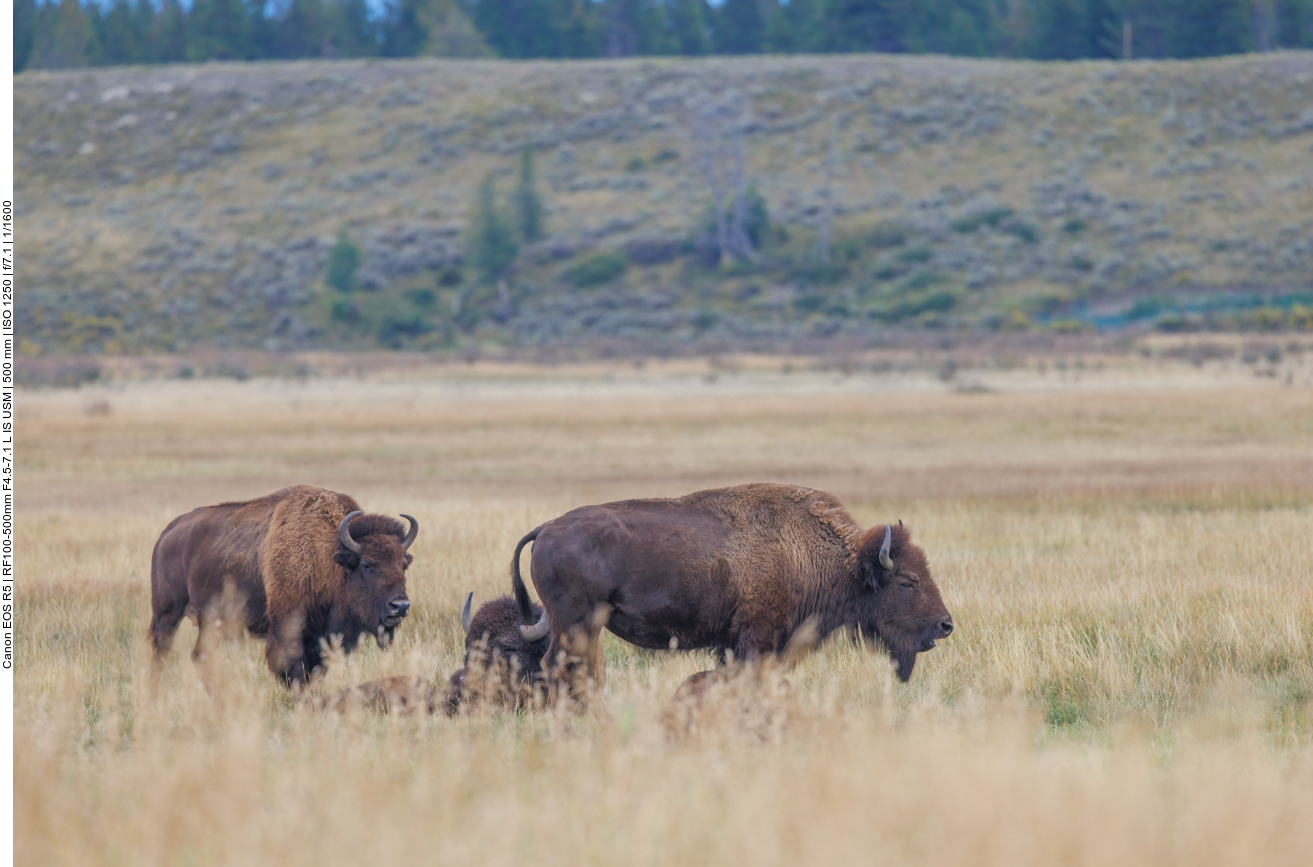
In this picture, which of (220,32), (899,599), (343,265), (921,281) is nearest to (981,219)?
(921,281)

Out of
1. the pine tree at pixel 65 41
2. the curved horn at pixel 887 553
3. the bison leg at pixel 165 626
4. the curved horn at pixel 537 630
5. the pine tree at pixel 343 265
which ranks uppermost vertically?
the pine tree at pixel 65 41

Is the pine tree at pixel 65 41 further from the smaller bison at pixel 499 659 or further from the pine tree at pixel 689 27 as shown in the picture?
the smaller bison at pixel 499 659

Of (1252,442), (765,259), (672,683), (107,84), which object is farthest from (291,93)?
(672,683)

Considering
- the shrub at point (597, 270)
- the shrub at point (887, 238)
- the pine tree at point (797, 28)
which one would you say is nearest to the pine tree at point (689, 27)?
the pine tree at point (797, 28)

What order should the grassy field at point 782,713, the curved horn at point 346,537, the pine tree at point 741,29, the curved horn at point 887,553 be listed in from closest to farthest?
the grassy field at point 782,713
the curved horn at point 887,553
the curved horn at point 346,537
the pine tree at point 741,29

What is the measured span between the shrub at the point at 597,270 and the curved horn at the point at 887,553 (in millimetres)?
57368

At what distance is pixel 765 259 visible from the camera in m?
65.4

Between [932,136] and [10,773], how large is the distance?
76.9 meters

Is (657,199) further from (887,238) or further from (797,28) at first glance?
(797,28)

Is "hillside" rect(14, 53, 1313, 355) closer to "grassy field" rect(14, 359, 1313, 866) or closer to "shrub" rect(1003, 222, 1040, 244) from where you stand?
"shrub" rect(1003, 222, 1040, 244)

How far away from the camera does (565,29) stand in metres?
107

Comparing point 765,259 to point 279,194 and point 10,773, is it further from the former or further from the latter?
point 10,773

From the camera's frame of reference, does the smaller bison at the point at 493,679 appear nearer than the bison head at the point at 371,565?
Yes

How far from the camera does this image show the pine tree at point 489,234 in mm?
63812
